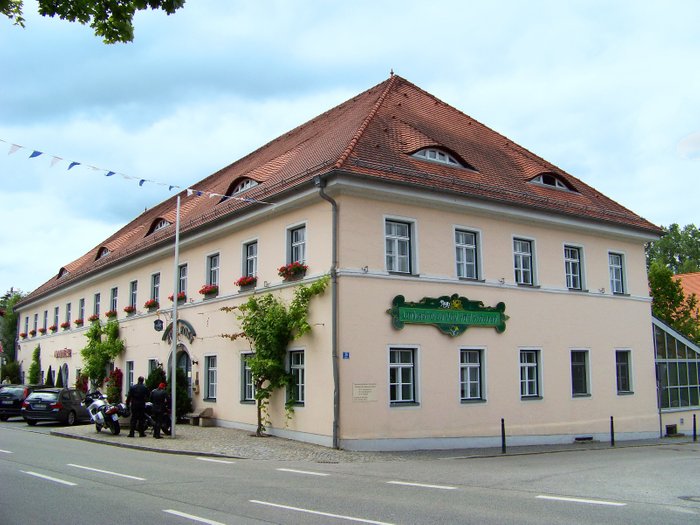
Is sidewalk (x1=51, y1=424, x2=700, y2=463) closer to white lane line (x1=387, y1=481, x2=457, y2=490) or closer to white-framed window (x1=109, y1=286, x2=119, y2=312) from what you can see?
white lane line (x1=387, y1=481, x2=457, y2=490)

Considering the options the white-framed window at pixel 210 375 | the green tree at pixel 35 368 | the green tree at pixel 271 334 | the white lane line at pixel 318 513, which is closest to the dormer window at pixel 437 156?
the green tree at pixel 271 334

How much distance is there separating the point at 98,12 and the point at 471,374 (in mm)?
15845

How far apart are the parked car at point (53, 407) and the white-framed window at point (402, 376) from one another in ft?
42.4

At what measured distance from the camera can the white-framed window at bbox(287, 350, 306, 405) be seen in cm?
1877

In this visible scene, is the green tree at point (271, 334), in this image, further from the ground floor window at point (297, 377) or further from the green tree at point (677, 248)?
the green tree at point (677, 248)

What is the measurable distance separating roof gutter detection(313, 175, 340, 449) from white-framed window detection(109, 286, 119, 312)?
59.7ft

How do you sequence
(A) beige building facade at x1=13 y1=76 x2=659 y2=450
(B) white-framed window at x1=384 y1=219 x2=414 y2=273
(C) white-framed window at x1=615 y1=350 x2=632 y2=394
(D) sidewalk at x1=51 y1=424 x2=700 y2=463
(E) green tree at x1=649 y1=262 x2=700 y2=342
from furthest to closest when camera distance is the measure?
(E) green tree at x1=649 y1=262 x2=700 y2=342 → (C) white-framed window at x1=615 y1=350 x2=632 y2=394 → (B) white-framed window at x1=384 y1=219 x2=414 y2=273 → (A) beige building facade at x1=13 y1=76 x2=659 y2=450 → (D) sidewalk at x1=51 y1=424 x2=700 y2=463

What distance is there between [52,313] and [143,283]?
16.5 m

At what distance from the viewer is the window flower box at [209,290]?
2316cm

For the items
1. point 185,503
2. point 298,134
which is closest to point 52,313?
point 298,134

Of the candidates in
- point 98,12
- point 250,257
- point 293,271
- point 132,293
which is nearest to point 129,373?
point 132,293

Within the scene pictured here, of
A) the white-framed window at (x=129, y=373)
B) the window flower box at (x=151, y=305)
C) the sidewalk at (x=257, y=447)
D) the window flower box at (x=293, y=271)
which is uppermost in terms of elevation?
the window flower box at (x=293, y=271)

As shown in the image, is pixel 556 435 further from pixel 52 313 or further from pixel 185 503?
pixel 52 313

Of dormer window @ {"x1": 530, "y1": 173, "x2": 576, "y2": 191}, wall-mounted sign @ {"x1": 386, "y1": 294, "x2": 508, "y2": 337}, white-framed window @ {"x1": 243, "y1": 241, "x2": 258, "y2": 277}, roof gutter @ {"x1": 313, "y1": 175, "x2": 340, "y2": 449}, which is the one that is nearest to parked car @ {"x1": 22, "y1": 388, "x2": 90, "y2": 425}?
white-framed window @ {"x1": 243, "y1": 241, "x2": 258, "y2": 277}
